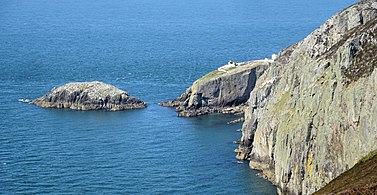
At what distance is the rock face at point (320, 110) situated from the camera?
246ft

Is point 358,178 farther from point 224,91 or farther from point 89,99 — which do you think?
point 89,99

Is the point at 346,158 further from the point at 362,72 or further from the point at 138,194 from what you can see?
the point at 138,194

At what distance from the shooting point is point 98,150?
4363 inches

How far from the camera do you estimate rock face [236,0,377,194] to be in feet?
246

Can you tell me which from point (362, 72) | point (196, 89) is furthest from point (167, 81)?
Result: point (362, 72)

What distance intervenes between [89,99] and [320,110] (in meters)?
64.3

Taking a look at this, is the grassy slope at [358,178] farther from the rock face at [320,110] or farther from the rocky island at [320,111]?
the rock face at [320,110]

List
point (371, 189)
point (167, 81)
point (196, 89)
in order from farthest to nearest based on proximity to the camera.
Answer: point (167, 81), point (196, 89), point (371, 189)

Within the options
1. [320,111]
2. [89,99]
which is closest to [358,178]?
[320,111]

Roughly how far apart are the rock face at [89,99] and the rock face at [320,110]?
3645cm

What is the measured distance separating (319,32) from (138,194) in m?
27.7

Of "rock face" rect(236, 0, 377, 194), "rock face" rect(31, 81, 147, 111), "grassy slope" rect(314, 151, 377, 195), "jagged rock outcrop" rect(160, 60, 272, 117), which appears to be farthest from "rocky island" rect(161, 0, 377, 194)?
"rock face" rect(31, 81, 147, 111)

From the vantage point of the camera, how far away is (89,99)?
140125mm

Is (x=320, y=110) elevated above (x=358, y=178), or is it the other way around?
(x=320, y=110)
